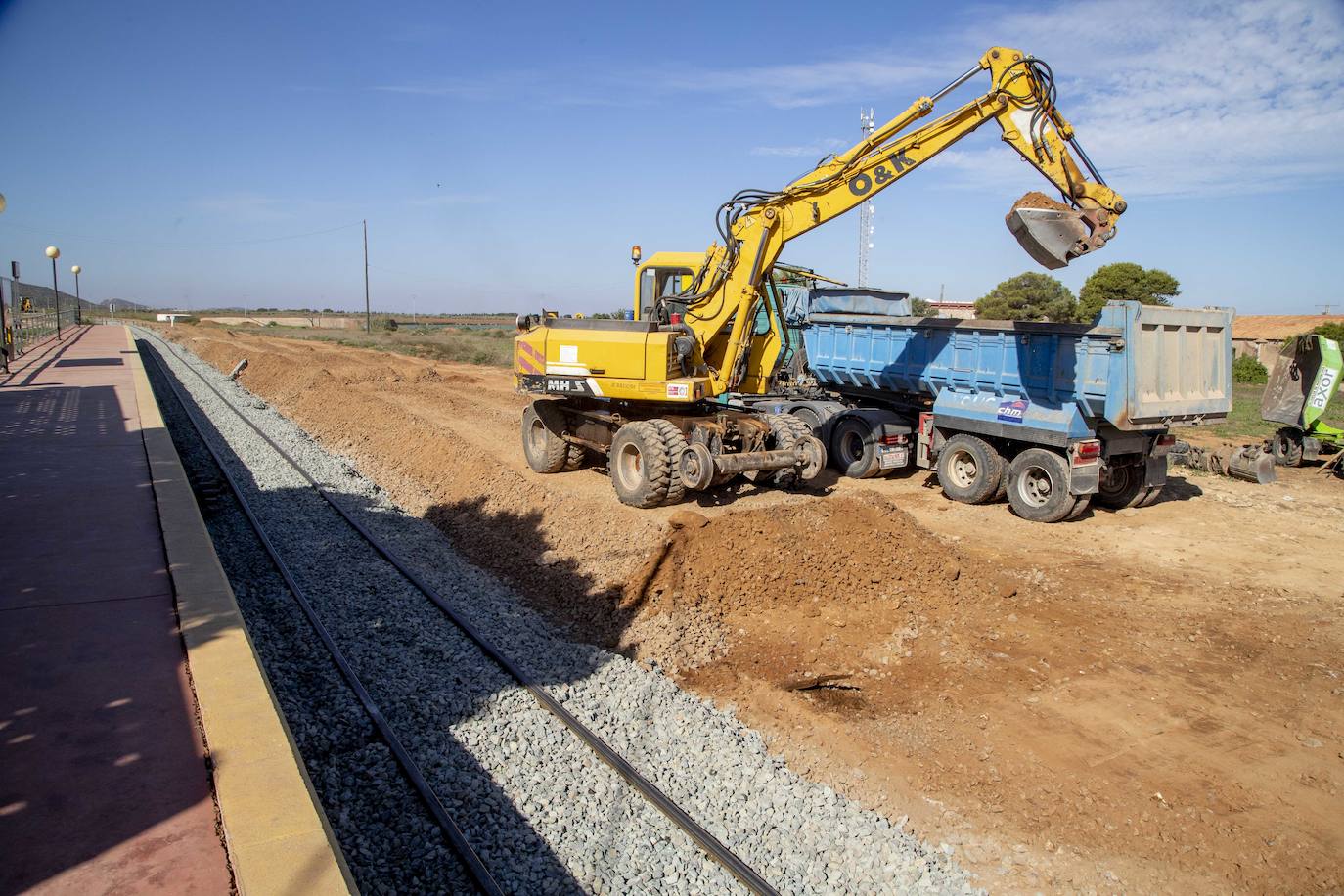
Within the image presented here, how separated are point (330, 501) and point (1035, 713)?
926 cm

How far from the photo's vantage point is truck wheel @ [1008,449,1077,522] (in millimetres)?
10633

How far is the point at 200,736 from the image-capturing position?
409 cm

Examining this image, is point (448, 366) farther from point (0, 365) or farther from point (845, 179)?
point (845, 179)

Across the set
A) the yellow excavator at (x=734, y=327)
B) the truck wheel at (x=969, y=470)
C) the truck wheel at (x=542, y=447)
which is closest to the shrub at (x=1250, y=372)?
the truck wheel at (x=969, y=470)

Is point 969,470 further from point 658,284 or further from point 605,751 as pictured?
point 605,751

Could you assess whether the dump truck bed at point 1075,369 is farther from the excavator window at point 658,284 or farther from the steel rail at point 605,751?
the steel rail at point 605,751

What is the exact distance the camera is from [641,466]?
10.7 meters

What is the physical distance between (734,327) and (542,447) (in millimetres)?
3847

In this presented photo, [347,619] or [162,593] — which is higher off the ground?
[162,593]

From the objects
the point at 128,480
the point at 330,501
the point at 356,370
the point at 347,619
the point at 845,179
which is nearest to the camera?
the point at 347,619

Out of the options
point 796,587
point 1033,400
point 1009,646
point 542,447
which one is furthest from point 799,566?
point 542,447

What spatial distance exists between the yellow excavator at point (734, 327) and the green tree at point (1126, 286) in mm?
26734

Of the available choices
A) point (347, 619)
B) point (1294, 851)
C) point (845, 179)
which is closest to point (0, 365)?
point (347, 619)

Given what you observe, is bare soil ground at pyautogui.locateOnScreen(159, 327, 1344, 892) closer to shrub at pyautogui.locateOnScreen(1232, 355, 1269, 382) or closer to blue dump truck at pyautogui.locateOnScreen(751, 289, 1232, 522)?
blue dump truck at pyautogui.locateOnScreen(751, 289, 1232, 522)
